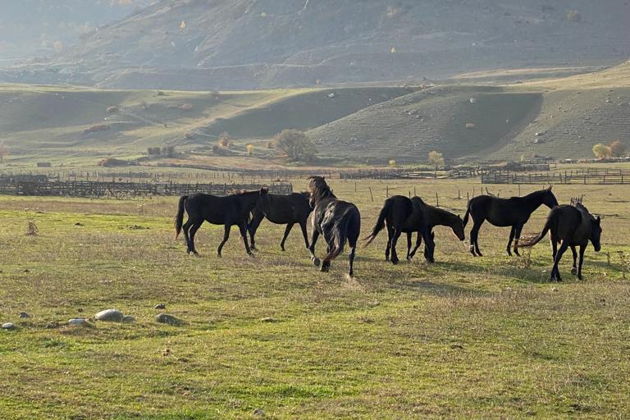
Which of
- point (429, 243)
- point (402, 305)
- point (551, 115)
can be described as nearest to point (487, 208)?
point (429, 243)

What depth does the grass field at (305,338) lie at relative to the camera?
12.1 metres

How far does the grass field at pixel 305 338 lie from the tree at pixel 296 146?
11463 centimetres

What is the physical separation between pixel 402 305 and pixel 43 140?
16944 centimetres

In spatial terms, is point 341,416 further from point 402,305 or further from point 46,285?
point 46,285

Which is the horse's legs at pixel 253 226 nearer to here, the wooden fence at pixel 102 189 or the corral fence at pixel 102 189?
the wooden fence at pixel 102 189

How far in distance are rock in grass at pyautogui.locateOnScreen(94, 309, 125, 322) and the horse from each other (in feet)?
35.1

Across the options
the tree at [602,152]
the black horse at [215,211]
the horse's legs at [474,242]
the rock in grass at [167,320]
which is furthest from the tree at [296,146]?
the rock in grass at [167,320]

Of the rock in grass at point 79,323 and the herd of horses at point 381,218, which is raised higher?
the herd of horses at point 381,218

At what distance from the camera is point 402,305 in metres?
19.2

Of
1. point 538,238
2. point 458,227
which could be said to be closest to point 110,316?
point 538,238

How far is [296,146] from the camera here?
143625mm

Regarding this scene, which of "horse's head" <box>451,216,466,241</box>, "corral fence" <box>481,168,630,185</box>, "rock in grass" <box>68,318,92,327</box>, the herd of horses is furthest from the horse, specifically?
"corral fence" <box>481,168,630,185</box>

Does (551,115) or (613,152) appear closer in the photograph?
(613,152)

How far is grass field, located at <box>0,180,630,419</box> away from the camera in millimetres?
12086
